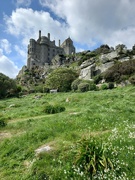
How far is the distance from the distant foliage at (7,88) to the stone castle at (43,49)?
190 ft

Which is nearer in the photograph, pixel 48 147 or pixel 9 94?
pixel 48 147

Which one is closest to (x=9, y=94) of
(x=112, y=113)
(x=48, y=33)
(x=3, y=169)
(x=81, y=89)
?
(x=81, y=89)

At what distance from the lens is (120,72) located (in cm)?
3744

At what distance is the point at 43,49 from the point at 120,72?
275 ft

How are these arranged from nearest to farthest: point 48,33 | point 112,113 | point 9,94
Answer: point 112,113 → point 9,94 → point 48,33

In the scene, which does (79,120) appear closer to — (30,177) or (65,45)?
(30,177)

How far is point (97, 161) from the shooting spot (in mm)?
5809

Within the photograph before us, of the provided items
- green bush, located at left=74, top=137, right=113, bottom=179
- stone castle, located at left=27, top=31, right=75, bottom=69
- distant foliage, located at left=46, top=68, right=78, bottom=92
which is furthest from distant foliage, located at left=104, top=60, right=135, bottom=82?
stone castle, located at left=27, top=31, right=75, bottom=69

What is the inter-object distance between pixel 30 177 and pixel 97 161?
7.42 feet

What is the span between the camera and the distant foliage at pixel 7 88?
43.9 metres

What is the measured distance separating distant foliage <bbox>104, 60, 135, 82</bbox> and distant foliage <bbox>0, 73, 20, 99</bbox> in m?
23.5

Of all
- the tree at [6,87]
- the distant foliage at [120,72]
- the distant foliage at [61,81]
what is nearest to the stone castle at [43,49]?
the tree at [6,87]

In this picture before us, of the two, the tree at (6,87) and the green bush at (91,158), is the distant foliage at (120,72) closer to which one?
the tree at (6,87)

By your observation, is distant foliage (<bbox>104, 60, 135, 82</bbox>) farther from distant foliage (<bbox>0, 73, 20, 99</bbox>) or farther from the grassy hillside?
the grassy hillside
